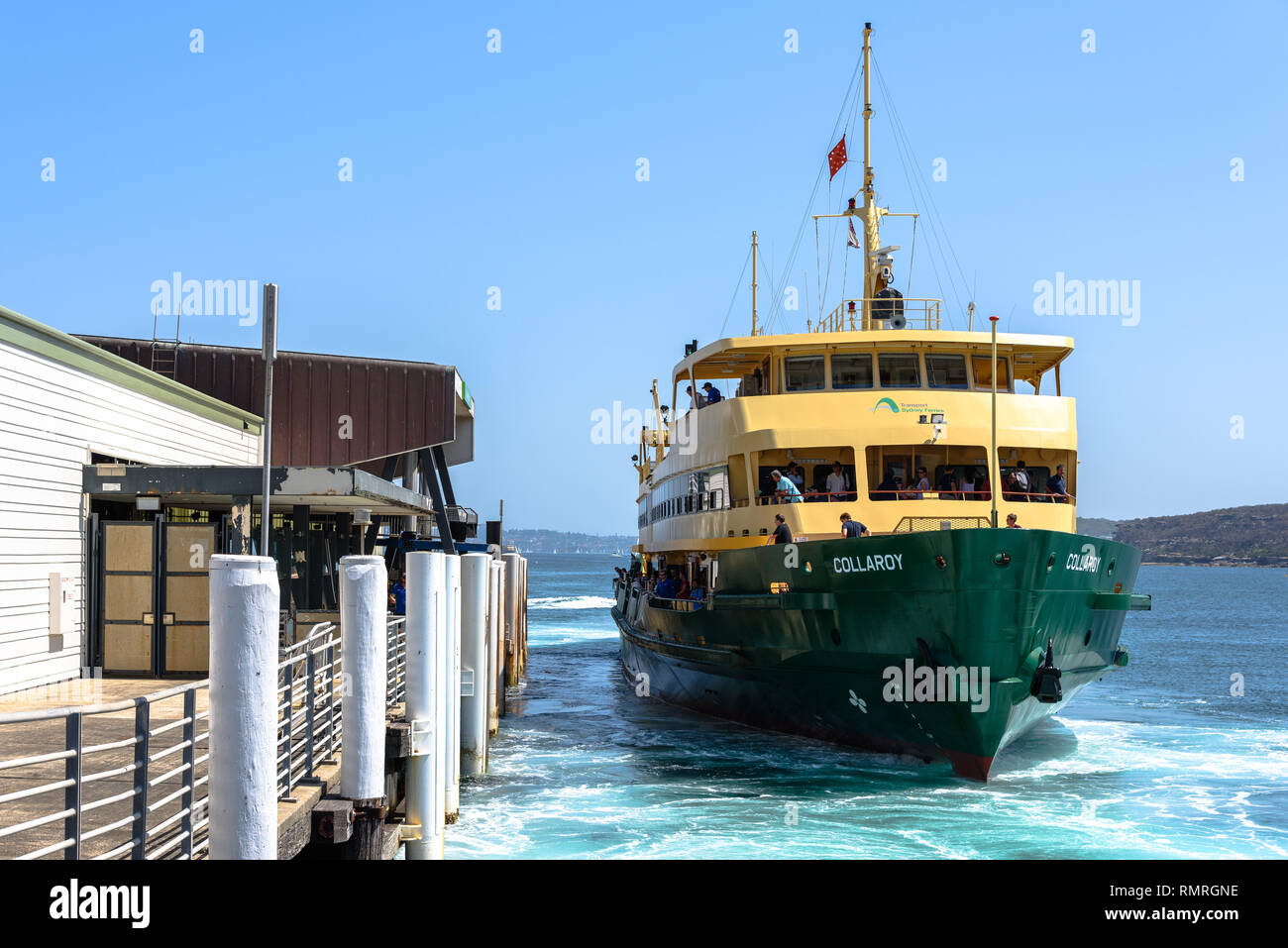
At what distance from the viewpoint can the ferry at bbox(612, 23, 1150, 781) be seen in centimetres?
1470

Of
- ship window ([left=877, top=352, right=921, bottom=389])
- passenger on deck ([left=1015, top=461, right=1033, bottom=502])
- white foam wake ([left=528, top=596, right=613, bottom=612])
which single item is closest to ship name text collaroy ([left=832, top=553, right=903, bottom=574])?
passenger on deck ([left=1015, top=461, right=1033, bottom=502])

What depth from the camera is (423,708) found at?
10641 millimetres

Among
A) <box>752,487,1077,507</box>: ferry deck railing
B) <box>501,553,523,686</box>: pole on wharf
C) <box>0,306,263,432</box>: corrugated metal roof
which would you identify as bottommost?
<box>501,553,523,686</box>: pole on wharf

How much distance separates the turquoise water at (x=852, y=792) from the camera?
44.2ft

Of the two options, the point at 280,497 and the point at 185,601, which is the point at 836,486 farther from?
the point at 185,601

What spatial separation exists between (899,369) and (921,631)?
566 cm

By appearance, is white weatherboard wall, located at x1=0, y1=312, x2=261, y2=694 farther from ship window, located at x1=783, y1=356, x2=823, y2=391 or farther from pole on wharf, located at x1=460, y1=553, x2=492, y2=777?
ship window, located at x1=783, y1=356, x2=823, y2=391

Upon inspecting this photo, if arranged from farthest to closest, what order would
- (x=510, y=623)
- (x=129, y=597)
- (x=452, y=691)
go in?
(x=510, y=623) → (x=129, y=597) → (x=452, y=691)

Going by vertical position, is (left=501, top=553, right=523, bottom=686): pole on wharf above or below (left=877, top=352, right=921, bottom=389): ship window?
Result: below

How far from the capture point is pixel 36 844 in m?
5.75

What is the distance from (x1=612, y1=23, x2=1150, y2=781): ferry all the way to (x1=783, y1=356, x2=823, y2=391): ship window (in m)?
0.02

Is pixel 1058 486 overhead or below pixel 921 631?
overhead

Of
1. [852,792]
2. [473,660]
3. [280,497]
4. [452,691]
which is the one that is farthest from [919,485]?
[280,497]

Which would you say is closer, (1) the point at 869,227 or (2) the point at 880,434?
(2) the point at 880,434
